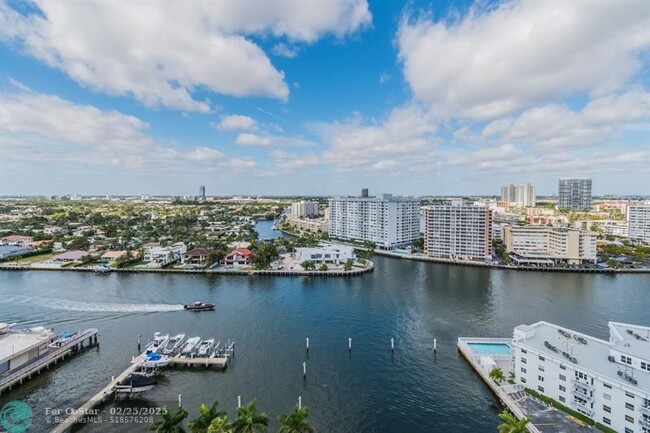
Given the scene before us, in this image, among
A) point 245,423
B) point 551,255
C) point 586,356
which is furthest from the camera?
point 551,255

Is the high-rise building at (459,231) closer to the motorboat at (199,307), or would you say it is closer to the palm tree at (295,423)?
the motorboat at (199,307)

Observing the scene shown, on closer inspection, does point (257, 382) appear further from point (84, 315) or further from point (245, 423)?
point (84, 315)

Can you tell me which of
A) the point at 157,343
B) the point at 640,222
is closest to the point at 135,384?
the point at 157,343

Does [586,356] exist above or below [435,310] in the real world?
above

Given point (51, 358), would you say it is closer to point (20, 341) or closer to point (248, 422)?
point (20, 341)

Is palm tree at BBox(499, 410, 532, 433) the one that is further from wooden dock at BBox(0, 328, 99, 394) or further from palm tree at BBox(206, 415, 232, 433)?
wooden dock at BBox(0, 328, 99, 394)

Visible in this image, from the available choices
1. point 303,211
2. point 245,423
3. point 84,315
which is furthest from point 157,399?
point 303,211

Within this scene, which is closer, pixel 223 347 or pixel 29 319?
pixel 223 347
